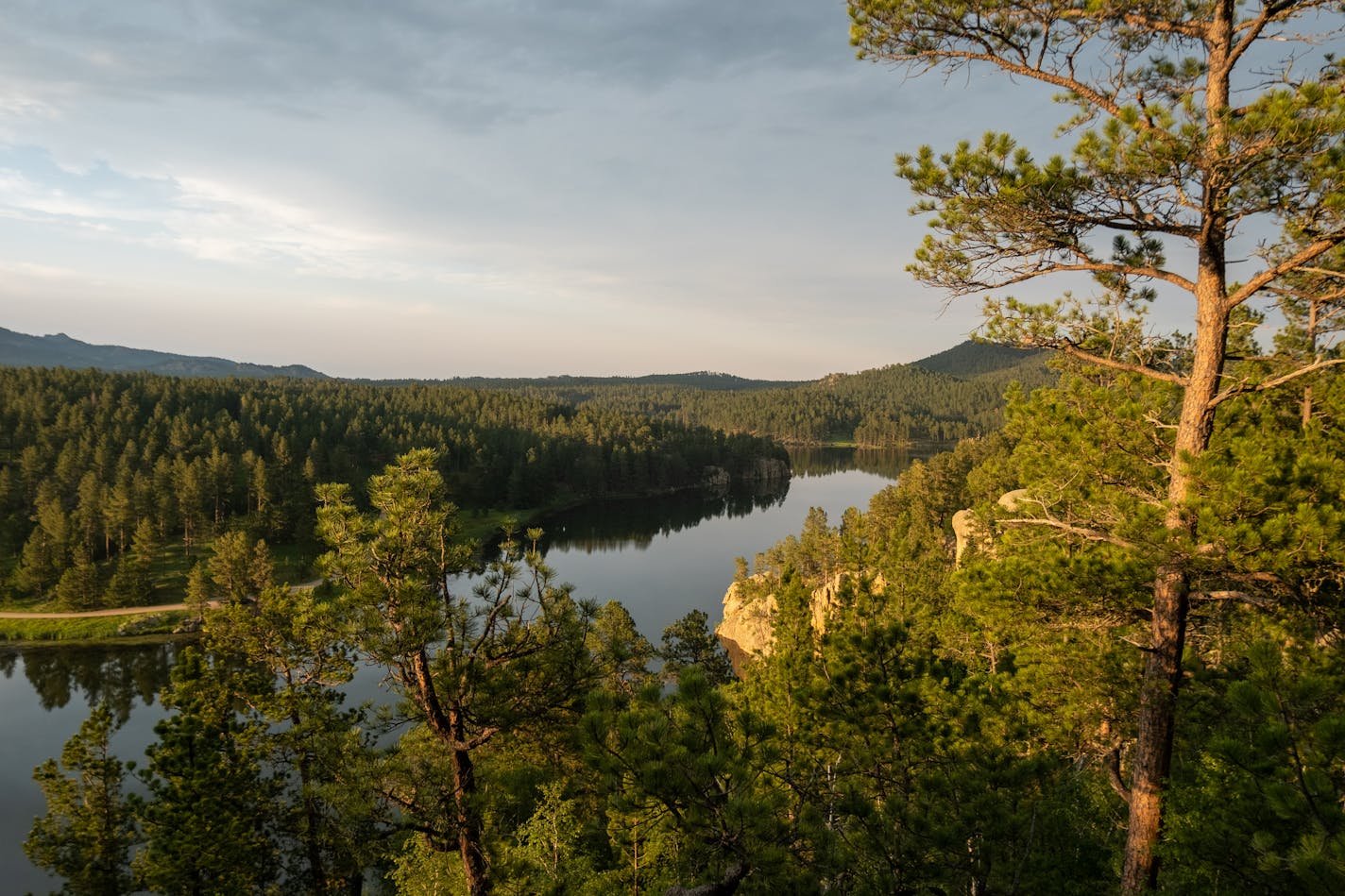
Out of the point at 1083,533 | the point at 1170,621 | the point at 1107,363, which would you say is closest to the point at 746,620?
the point at 1083,533

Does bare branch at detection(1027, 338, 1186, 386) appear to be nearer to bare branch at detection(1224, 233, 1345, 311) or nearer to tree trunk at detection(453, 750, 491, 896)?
bare branch at detection(1224, 233, 1345, 311)

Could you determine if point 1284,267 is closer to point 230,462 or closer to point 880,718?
point 880,718

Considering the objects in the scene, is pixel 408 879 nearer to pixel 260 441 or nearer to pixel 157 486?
pixel 157 486

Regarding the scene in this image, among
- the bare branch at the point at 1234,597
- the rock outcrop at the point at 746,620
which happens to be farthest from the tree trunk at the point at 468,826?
the rock outcrop at the point at 746,620

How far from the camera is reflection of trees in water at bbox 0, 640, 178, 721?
37.3 meters

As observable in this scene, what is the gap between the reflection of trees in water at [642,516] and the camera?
84.1 m

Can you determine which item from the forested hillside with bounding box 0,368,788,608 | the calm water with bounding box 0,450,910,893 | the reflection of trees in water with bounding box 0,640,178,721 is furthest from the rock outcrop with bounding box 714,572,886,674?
the reflection of trees in water with bounding box 0,640,178,721

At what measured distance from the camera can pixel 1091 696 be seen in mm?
9164

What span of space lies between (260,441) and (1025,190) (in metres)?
102

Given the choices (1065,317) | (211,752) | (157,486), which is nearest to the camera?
(1065,317)

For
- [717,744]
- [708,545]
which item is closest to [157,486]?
[708,545]

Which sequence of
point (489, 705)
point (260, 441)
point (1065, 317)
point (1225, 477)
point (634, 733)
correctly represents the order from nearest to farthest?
point (634, 733), point (1225, 477), point (1065, 317), point (489, 705), point (260, 441)

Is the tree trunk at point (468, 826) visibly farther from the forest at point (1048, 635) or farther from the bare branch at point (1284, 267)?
the bare branch at point (1284, 267)

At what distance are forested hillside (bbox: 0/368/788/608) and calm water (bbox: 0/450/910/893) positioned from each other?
9.90m
